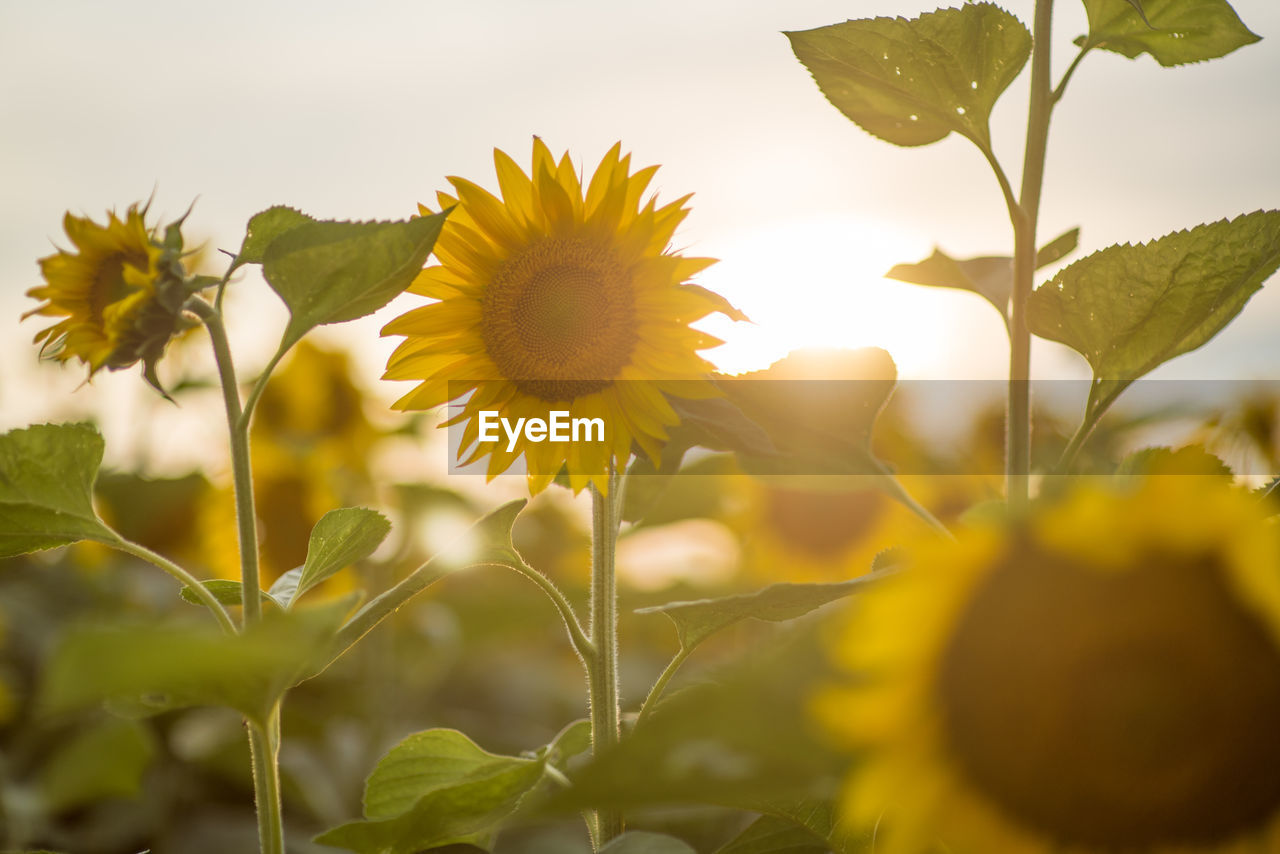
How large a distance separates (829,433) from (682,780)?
0.37m

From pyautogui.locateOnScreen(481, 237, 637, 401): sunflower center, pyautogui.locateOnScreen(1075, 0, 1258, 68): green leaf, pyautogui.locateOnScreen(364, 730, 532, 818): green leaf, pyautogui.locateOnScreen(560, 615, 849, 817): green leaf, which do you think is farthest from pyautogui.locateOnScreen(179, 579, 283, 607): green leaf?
pyautogui.locateOnScreen(1075, 0, 1258, 68): green leaf

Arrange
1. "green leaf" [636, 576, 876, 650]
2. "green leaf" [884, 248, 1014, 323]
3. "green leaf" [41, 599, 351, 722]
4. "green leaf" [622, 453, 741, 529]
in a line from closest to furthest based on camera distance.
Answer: "green leaf" [41, 599, 351, 722], "green leaf" [636, 576, 876, 650], "green leaf" [884, 248, 1014, 323], "green leaf" [622, 453, 741, 529]

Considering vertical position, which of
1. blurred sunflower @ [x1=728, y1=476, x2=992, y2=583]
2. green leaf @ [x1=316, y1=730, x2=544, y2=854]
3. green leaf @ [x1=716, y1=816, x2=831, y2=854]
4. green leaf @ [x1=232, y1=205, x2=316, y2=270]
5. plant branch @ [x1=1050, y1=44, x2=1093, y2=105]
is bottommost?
blurred sunflower @ [x1=728, y1=476, x2=992, y2=583]

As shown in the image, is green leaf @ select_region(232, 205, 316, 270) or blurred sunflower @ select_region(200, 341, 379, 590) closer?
green leaf @ select_region(232, 205, 316, 270)

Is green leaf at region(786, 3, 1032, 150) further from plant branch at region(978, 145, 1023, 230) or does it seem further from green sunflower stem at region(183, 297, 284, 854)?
green sunflower stem at region(183, 297, 284, 854)

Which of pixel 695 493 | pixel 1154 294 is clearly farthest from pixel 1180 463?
pixel 695 493

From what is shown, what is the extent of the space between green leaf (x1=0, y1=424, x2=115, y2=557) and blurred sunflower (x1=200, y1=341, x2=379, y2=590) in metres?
0.99

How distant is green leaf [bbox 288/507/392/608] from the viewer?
589 mm

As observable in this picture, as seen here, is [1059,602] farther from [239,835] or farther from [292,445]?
[292,445]

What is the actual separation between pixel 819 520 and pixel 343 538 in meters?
1.45

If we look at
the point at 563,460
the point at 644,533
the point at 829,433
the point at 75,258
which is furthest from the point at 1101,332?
the point at 644,533

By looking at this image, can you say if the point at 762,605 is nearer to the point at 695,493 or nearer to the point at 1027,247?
the point at 1027,247

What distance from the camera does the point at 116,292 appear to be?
0.59 metres

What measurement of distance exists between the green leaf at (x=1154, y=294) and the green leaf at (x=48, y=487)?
52 cm
